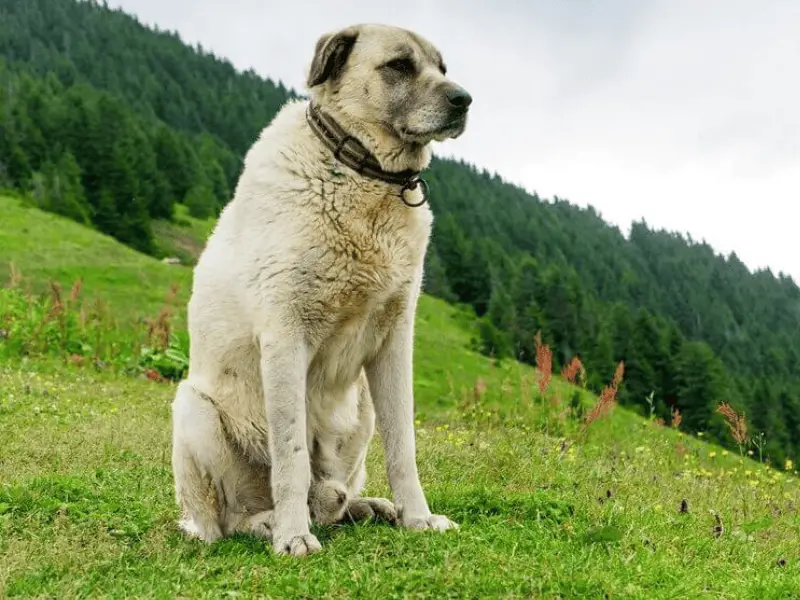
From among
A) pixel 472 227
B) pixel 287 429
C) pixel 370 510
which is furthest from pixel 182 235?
pixel 287 429

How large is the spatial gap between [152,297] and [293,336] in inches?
1042

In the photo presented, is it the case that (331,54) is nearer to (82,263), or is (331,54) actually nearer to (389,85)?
(389,85)

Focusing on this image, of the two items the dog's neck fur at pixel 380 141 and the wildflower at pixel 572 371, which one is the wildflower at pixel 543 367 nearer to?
the wildflower at pixel 572 371

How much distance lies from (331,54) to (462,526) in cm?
264

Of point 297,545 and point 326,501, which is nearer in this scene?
point 297,545

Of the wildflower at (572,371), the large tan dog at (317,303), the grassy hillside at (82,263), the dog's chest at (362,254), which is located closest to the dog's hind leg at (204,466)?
the large tan dog at (317,303)

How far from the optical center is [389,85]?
4.38m

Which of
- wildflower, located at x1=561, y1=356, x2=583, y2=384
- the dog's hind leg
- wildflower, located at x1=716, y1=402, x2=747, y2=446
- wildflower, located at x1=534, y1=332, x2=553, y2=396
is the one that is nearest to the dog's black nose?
the dog's hind leg

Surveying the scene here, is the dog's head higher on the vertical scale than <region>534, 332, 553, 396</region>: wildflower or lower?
higher

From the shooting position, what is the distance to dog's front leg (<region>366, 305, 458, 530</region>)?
461 cm

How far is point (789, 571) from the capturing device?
13.5ft

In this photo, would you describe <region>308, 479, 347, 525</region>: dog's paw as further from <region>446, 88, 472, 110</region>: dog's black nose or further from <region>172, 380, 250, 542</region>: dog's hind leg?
<region>446, 88, 472, 110</region>: dog's black nose

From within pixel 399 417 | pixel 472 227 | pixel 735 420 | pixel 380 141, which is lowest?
pixel 399 417

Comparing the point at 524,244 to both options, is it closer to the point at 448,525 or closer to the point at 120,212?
the point at 120,212
